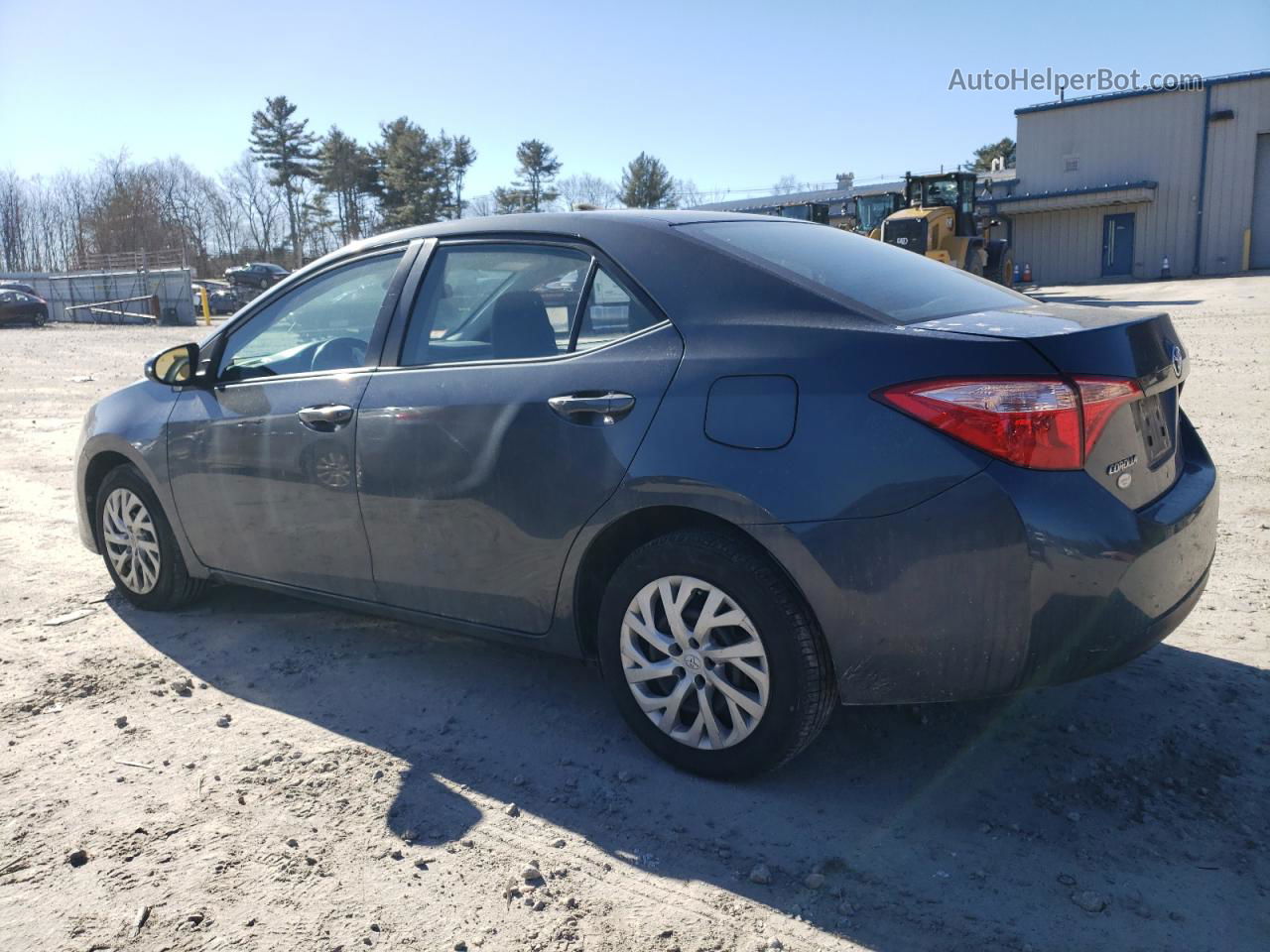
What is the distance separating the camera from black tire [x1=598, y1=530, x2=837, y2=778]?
2.92 meters

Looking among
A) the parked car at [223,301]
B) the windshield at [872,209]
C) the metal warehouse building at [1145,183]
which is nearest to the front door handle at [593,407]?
the windshield at [872,209]

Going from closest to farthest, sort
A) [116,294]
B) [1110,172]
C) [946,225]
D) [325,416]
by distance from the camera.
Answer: [325,416] < [946,225] < [1110,172] < [116,294]

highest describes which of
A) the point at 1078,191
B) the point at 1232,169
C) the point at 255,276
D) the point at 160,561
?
the point at 1232,169

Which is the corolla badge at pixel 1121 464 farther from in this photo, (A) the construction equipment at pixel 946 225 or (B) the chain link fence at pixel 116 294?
(B) the chain link fence at pixel 116 294

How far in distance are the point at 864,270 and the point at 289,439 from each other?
2295mm

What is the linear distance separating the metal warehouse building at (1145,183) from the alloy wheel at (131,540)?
130ft

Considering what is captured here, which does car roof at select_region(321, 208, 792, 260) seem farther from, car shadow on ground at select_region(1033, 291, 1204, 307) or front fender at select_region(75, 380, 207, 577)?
car shadow on ground at select_region(1033, 291, 1204, 307)

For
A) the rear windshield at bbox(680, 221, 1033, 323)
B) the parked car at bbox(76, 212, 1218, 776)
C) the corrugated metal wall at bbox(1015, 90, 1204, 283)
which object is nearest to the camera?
the parked car at bbox(76, 212, 1218, 776)

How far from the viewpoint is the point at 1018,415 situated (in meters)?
2.64

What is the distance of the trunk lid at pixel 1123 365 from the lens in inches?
108

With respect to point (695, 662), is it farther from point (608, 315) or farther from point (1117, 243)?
point (1117, 243)

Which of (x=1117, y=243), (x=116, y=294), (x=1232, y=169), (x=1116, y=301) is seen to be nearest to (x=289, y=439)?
(x=1116, y=301)

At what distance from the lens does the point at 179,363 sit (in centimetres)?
463

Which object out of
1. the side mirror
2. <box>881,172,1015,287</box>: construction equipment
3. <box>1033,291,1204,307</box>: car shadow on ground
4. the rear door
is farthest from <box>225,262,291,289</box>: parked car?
the rear door
